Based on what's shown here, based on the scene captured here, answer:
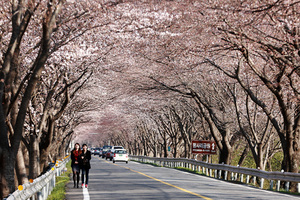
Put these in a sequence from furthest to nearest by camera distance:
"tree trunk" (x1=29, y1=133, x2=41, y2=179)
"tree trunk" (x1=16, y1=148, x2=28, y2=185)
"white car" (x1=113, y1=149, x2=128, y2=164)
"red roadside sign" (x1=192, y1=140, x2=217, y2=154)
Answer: "white car" (x1=113, y1=149, x2=128, y2=164) < "red roadside sign" (x1=192, y1=140, x2=217, y2=154) < "tree trunk" (x1=29, y1=133, x2=41, y2=179) < "tree trunk" (x1=16, y1=148, x2=28, y2=185)

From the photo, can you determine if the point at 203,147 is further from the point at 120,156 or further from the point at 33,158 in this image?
the point at 120,156

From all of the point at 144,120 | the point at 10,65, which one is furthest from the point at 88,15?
the point at 144,120

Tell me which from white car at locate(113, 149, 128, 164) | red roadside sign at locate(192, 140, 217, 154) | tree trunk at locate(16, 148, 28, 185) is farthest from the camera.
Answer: white car at locate(113, 149, 128, 164)

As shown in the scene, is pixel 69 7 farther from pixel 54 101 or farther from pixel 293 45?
pixel 54 101

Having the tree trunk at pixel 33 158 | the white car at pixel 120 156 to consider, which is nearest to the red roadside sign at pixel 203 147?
the tree trunk at pixel 33 158

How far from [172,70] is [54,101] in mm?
6960

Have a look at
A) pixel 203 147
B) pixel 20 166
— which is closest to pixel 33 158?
pixel 20 166

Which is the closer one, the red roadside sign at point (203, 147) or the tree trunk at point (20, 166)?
the tree trunk at point (20, 166)

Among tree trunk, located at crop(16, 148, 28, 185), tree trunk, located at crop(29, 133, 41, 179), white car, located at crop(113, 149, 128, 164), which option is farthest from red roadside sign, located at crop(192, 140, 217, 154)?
tree trunk, located at crop(16, 148, 28, 185)

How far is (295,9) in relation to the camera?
49.4 ft

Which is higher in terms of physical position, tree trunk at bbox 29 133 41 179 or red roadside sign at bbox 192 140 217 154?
red roadside sign at bbox 192 140 217 154

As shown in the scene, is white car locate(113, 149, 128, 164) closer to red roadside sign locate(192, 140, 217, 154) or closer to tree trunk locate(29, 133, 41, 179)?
red roadside sign locate(192, 140, 217, 154)

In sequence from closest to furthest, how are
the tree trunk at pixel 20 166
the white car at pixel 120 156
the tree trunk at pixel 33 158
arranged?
the tree trunk at pixel 20 166
the tree trunk at pixel 33 158
the white car at pixel 120 156

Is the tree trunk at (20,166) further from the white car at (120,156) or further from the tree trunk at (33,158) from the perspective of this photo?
the white car at (120,156)
